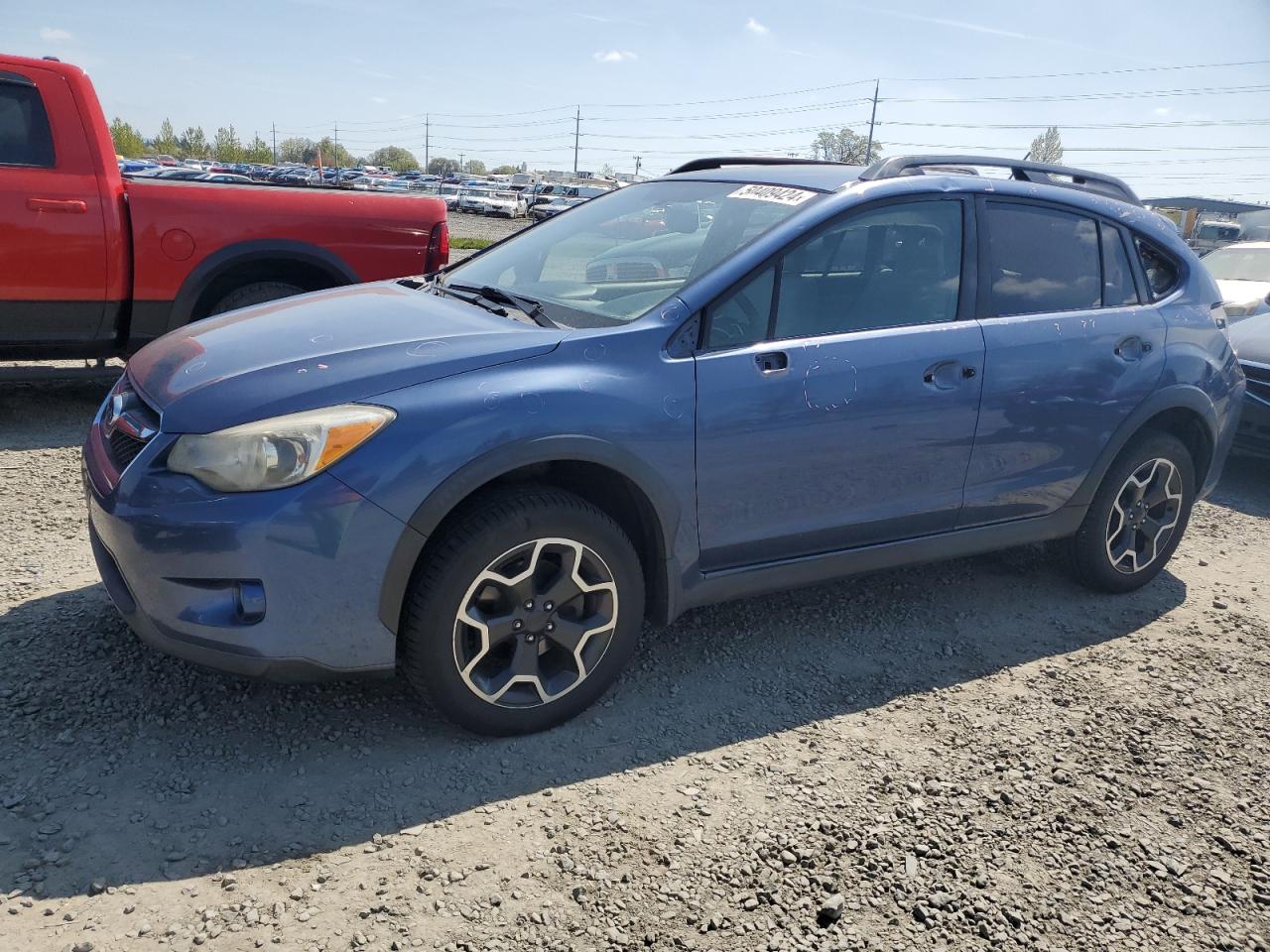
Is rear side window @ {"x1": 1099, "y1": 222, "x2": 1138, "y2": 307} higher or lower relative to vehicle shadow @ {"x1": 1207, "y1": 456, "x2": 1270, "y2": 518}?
higher

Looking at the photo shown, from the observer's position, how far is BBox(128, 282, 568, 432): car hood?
279cm

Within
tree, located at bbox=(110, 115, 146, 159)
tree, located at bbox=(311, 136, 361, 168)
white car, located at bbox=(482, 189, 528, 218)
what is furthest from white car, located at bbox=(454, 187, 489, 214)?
tree, located at bbox=(311, 136, 361, 168)

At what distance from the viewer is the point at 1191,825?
2963 mm

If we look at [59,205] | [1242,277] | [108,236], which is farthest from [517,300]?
[1242,277]

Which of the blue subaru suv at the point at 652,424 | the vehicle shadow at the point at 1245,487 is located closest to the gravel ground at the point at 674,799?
the blue subaru suv at the point at 652,424

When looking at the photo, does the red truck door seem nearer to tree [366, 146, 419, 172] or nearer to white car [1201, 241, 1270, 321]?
white car [1201, 241, 1270, 321]

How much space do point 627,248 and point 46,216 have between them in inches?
152

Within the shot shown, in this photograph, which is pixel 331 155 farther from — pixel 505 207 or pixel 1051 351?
pixel 1051 351

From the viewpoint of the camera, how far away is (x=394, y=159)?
149m

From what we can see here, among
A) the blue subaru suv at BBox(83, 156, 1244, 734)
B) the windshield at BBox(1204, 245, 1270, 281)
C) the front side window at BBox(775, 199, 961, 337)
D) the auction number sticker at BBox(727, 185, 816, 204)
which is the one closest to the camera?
the blue subaru suv at BBox(83, 156, 1244, 734)

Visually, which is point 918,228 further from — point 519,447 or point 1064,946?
point 1064,946

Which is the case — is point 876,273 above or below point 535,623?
above

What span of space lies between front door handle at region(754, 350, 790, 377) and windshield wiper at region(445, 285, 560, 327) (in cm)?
68

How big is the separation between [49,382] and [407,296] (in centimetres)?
480
